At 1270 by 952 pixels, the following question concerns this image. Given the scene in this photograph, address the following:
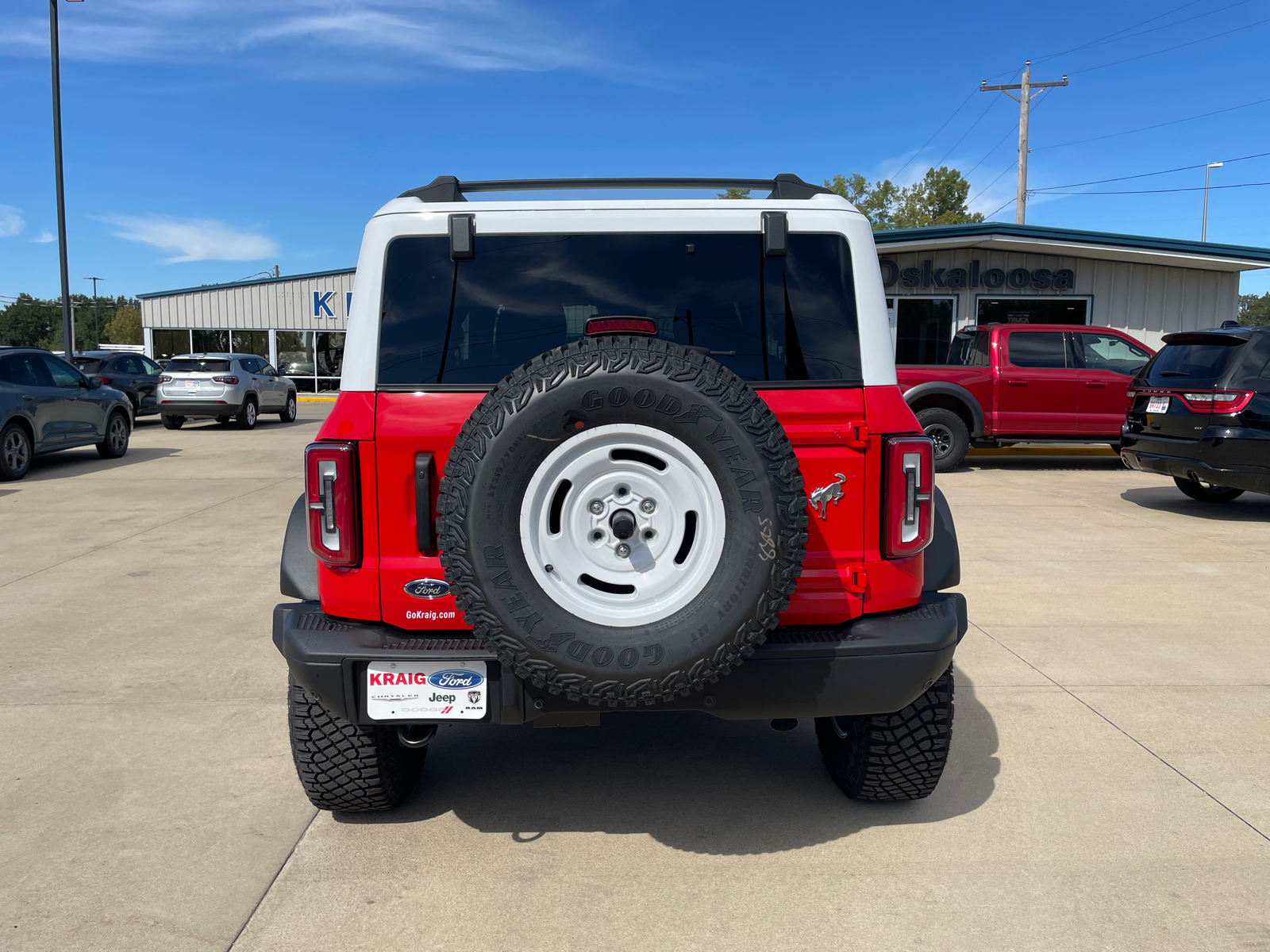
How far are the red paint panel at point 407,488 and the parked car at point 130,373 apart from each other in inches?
756

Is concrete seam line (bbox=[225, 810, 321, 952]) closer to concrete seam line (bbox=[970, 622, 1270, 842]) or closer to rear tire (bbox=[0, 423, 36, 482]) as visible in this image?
concrete seam line (bbox=[970, 622, 1270, 842])

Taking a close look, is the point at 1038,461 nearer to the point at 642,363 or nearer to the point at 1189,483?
the point at 1189,483

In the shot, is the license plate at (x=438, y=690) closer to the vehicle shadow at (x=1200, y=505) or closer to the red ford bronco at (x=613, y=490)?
the red ford bronco at (x=613, y=490)

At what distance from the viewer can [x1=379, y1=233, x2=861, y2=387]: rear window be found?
9.77 ft

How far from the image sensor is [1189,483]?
35.4 feet

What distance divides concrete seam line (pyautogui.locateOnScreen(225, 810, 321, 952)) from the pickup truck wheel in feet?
35.5

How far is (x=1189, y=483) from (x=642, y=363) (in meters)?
→ 10.3

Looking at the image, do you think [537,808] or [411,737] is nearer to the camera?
[411,737]

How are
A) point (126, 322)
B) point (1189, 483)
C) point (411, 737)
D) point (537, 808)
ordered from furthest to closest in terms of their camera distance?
point (126, 322)
point (1189, 483)
point (537, 808)
point (411, 737)

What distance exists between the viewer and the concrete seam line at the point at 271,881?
267 cm

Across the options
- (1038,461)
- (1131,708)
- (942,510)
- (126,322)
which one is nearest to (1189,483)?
(1038,461)

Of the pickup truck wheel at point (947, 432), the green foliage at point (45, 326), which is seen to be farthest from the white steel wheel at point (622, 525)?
the green foliage at point (45, 326)

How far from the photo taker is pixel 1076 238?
1858 cm

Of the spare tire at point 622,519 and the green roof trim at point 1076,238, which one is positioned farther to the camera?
the green roof trim at point 1076,238
